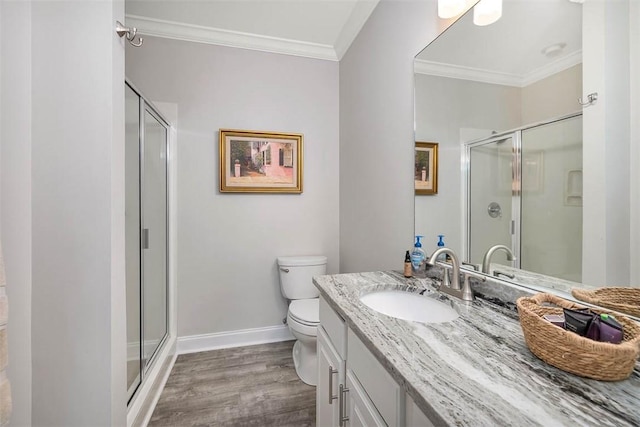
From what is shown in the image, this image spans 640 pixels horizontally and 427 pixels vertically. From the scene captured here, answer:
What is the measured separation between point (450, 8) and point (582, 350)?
1295mm

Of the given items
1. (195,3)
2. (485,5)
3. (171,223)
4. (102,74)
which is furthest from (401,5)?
(171,223)

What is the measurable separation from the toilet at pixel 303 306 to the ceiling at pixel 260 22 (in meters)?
1.76

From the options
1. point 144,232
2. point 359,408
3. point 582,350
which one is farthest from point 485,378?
point 144,232

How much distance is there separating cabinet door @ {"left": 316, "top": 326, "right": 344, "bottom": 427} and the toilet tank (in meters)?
0.96

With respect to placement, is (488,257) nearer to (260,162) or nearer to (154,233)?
(260,162)

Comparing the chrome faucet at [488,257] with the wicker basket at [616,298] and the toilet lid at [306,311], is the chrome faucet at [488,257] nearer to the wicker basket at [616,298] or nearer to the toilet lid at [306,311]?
the wicker basket at [616,298]

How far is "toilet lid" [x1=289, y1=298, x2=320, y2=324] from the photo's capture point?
1.69 metres

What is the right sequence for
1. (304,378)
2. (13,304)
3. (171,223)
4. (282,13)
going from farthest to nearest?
1. (171,223)
2. (282,13)
3. (304,378)
4. (13,304)

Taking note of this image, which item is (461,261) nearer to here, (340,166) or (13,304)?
(340,166)

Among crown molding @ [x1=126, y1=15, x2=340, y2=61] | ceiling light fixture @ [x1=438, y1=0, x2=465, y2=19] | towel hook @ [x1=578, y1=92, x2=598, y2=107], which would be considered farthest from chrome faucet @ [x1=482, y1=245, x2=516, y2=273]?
crown molding @ [x1=126, y1=15, x2=340, y2=61]

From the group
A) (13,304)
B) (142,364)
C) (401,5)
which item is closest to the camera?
(13,304)

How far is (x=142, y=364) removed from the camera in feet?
5.16

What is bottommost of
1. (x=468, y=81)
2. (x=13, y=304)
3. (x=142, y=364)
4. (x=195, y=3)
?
(x=142, y=364)

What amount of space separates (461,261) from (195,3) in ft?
7.40
